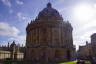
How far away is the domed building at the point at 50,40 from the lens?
128 feet

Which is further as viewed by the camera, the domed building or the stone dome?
the stone dome

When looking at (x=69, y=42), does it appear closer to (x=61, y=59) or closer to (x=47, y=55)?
Answer: (x=61, y=59)

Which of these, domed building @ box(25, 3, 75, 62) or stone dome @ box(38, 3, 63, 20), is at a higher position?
stone dome @ box(38, 3, 63, 20)

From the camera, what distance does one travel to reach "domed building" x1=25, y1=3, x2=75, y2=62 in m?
39.0

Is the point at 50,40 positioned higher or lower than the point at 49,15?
lower

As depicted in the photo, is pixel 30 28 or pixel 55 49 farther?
pixel 30 28

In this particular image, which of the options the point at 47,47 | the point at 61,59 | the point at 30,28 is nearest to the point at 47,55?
the point at 47,47

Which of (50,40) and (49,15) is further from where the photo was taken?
(49,15)

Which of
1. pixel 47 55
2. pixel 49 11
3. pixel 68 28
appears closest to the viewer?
pixel 47 55

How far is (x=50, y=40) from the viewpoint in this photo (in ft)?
135

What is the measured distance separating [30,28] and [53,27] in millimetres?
9716

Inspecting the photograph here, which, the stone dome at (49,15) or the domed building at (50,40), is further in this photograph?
the stone dome at (49,15)

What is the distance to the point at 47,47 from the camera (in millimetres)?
38500

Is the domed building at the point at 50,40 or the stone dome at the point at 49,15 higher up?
the stone dome at the point at 49,15
